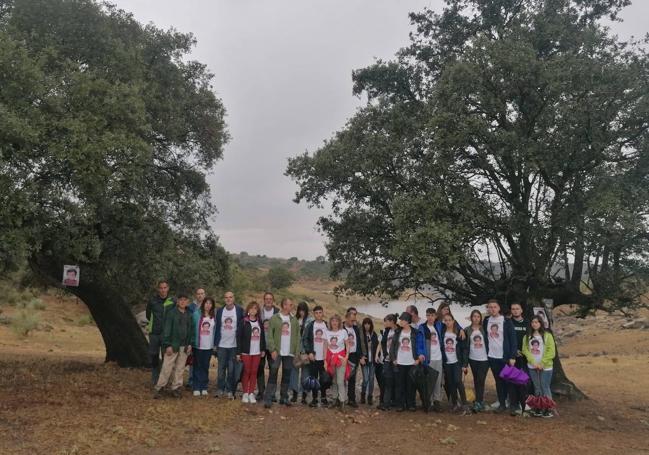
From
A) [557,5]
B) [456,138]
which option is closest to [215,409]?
[456,138]

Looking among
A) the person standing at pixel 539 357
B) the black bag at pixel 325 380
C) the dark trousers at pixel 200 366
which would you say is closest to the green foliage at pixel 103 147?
the dark trousers at pixel 200 366

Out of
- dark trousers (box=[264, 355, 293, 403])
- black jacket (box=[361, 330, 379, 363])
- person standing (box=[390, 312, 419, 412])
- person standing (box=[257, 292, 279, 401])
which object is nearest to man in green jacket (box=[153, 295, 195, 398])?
person standing (box=[257, 292, 279, 401])

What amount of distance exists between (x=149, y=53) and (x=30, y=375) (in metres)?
7.73

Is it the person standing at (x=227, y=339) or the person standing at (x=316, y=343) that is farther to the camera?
the person standing at (x=227, y=339)

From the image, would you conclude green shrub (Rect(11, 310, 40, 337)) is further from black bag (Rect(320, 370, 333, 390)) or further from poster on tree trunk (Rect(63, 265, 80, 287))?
black bag (Rect(320, 370, 333, 390))

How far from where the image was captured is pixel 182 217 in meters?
12.8

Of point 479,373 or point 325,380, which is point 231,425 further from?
point 479,373

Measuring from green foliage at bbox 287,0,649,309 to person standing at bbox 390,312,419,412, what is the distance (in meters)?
1.16

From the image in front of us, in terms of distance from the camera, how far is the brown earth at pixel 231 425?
685cm

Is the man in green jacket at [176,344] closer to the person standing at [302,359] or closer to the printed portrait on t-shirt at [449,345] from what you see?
the person standing at [302,359]

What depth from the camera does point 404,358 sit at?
30.6 feet

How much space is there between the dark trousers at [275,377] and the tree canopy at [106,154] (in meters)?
3.65

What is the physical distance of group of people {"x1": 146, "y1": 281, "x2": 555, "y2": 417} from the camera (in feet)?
30.4

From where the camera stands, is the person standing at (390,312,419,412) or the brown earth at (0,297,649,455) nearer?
the brown earth at (0,297,649,455)
